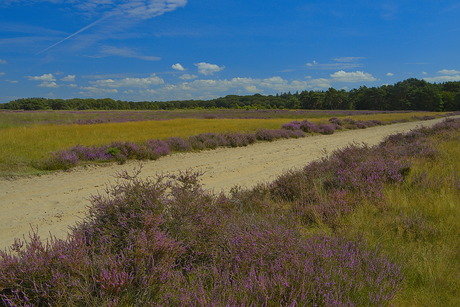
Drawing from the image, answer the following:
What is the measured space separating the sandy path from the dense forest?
99220mm

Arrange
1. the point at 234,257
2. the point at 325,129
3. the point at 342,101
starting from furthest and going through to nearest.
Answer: the point at 342,101
the point at 325,129
the point at 234,257

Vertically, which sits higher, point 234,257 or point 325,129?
point 325,129

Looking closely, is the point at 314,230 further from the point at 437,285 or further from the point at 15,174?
the point at 15,174

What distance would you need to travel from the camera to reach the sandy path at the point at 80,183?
18.2 feet

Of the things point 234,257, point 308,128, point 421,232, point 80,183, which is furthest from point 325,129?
point 234,257

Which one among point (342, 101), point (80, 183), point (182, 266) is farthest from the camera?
point (342, 101)

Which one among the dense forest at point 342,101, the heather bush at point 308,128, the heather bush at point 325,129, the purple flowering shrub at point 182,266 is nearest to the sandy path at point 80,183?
the purple flowering shrub at point 182,266

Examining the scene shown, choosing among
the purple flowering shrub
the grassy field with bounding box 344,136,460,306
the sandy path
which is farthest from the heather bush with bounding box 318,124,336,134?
the purple flowering shrub

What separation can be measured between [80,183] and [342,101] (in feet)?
428

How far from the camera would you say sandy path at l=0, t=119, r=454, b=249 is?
5.54m

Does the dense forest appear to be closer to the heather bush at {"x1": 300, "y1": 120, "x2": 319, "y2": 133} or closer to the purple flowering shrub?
the heather bush at {"x1": 300, "y1": 120, "x2": 319, "y2": 133}

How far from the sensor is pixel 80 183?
8.54 m

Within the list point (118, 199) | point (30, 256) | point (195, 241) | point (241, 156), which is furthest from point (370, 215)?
point (241, 156)

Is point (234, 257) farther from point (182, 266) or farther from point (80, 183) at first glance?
point (80, 183)
